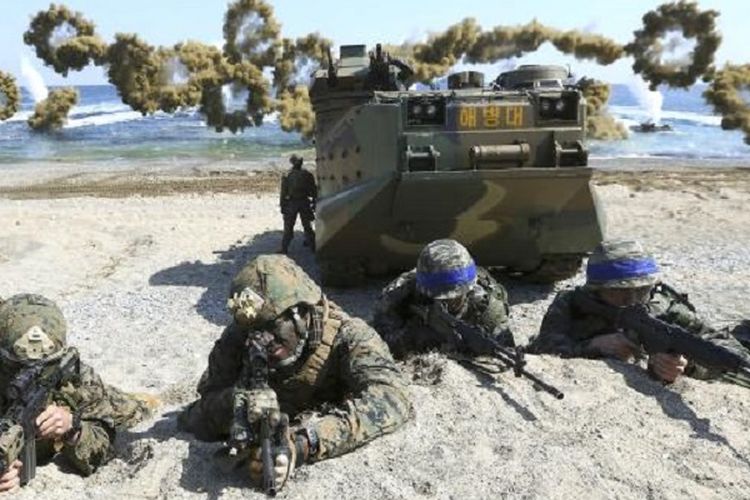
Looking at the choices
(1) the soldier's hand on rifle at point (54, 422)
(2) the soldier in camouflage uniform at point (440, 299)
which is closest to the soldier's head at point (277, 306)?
(1) the soldier's hand on rifle at point (54, 422)

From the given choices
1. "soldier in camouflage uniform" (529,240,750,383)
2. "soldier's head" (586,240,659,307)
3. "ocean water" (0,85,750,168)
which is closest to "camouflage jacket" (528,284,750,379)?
"soldier in camouflage uniform" (529,240,750,383)

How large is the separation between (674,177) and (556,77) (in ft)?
46.8

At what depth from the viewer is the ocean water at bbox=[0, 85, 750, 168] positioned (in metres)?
31.1

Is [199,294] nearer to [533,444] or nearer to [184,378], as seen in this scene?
[184,378]

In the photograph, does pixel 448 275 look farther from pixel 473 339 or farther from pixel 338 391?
pixel 338 391

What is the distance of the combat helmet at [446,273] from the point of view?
538cm

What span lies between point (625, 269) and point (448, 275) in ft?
3.45

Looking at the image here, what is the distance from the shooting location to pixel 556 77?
9164 millimetres

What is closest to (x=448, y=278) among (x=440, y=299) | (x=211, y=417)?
(x=440, y=299)

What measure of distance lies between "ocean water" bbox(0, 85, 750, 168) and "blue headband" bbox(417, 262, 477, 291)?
2398cm

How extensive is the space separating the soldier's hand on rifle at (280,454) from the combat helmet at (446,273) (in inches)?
82.2

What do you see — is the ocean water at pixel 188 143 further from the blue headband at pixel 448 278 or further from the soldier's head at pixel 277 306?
the soldier's head at pixel 277 306

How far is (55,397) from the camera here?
3869 mm

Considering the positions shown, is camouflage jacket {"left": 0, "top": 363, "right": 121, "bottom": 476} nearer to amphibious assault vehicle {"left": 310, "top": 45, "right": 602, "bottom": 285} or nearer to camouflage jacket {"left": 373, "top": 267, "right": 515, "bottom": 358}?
camouflage jacket {"left": 373, "top": 267, "right": 515, "bottom": 358}
